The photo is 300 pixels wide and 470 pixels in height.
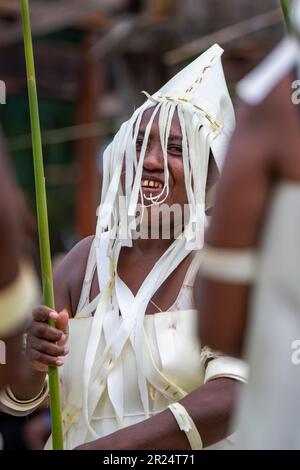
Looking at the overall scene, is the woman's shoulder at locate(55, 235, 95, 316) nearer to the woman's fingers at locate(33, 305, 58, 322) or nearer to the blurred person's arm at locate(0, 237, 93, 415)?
the blurred person's arm at locate(0, 237, 93, 415)

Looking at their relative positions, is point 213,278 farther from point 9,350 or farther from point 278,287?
point 9,350

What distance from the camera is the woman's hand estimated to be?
7.51ft

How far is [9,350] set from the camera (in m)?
2.02

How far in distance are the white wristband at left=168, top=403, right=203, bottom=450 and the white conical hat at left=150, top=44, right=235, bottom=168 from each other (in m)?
0.57

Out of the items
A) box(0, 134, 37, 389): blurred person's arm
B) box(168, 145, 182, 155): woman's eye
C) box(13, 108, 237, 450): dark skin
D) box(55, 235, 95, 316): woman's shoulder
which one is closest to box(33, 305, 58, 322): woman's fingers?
box(13, 108, 237, 450): dark skin

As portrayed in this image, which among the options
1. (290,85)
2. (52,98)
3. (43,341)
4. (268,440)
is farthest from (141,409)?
(52,98)

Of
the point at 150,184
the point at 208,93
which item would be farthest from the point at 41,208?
the point at 208,93

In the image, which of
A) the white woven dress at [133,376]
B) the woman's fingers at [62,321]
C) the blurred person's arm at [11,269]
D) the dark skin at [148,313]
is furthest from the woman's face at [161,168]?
the blurred person's arm at [11,269]

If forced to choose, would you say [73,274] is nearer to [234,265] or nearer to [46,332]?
[46,332]

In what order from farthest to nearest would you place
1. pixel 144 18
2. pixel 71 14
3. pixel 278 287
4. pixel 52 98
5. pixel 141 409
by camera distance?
1. pixel 52 98
2. pixel 71 14
3. pixel 144 18
4. pixel 141 409
5. pixel 278 287

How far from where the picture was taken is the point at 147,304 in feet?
8.23

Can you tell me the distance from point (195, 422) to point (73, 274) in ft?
1.68

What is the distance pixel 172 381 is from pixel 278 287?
39.6 inches

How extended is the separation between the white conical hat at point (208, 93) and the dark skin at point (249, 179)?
1088 millimetres
